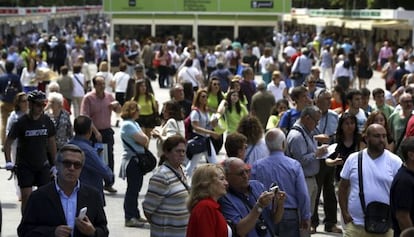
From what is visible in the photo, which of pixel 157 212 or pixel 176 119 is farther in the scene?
pixel 176 119

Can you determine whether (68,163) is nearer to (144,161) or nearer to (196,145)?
(144,161)

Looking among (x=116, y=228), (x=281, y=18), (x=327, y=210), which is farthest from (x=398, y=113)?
(x=281, y=18)

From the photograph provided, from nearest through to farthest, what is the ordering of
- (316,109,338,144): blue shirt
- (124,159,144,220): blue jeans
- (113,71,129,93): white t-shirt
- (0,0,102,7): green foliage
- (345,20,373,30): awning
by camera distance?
1. (124,159,144,220): blue jeans
2. (316,109,338,144): blue shirt
3. (113,71,129,93): white t-shirt
4. (345,20,373,30): awning
5. (0,0,102,7): green foliage

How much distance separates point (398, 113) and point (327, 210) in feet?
5.13

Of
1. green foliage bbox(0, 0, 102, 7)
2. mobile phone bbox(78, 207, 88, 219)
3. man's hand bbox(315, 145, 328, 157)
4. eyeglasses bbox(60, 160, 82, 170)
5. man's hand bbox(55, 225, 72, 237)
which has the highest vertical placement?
eyeglasses bbox(60, 160, 82, 170)

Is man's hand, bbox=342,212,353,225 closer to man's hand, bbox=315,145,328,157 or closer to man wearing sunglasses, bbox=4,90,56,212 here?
man's hand, bbox=315,145,328,157

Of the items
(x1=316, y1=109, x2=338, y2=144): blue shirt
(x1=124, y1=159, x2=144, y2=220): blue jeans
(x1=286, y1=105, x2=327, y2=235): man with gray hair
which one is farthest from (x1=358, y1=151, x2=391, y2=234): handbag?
(x1=124, y1=159, x2=144, y2=220): blue jeans

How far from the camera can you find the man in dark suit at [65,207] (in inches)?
229

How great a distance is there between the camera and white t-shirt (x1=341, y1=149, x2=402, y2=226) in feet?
24.6

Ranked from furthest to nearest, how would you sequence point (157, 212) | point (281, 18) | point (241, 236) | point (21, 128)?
point (281, 18), point (21, 128), point (157, 212), point (241, 236)

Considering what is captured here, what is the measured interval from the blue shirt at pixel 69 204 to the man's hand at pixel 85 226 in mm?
62

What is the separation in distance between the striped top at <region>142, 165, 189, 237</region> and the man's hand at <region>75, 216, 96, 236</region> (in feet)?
5.06

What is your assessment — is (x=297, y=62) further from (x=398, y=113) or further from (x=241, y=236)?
(x=241, y=236)

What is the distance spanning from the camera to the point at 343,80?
80.3 feet
